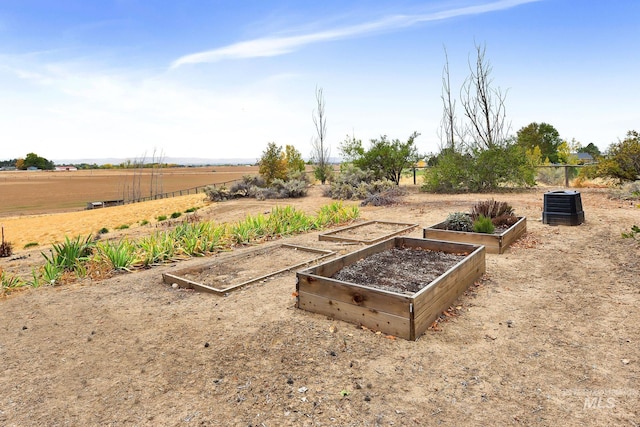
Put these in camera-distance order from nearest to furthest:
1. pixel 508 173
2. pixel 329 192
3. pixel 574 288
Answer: pixel 574 288 → pixel 508 173 → pixel 329 192

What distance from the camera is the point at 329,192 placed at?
1781 cm

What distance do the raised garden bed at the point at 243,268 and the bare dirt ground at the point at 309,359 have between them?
21cm

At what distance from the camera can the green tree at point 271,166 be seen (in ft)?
66.8

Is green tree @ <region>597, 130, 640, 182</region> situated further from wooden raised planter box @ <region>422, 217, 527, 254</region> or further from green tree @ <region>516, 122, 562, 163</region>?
green tree @ <region>516, 122, 562, 163</region>

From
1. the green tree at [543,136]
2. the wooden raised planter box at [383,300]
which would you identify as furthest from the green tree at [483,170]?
the green tree at [543,136]

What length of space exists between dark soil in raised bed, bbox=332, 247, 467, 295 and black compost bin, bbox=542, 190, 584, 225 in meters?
4.20

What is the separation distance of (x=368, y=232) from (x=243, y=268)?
11.9 ft

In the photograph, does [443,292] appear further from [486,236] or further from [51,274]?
[51,274]

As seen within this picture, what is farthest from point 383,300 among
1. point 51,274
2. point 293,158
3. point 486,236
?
point 293,158

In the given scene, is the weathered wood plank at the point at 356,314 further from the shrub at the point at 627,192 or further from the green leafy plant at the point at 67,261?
the shrub at the point at 627,192

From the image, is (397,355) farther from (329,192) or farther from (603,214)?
(329,192)

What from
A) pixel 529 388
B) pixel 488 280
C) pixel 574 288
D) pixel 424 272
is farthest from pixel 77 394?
pixel 574 288

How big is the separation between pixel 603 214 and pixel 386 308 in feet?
28.1

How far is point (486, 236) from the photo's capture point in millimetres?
6328
